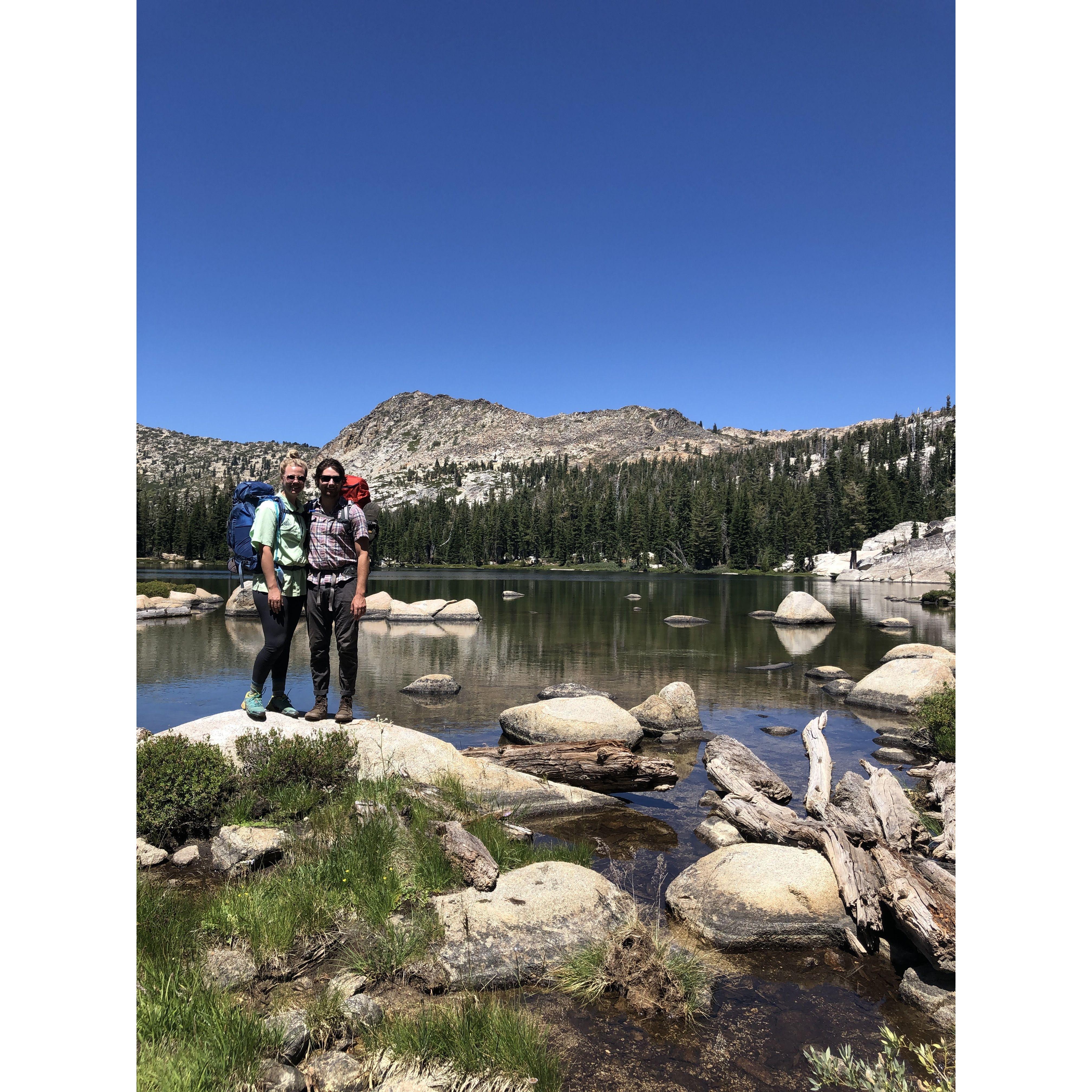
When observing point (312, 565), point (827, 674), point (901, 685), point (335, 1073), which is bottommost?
point (827, 674)

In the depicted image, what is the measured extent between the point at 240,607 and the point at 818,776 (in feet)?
132

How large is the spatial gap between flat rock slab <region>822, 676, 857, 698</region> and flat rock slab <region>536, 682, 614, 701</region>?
21.5 feet

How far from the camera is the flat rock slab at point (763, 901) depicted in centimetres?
634

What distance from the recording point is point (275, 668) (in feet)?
28.6

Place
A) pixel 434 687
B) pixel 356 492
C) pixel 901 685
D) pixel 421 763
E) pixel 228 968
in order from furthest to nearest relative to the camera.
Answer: pixel 434 687 → pixel 901 685 → pixel 421 763 → pixel 356 492 → pixel 228 968

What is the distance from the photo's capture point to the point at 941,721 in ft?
44.4

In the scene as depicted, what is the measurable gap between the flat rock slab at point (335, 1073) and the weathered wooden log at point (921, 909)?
4.43m

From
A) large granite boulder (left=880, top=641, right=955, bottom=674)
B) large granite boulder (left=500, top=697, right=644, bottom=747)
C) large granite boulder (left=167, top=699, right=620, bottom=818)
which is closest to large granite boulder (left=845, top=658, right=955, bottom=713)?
large granite boulder (left=880, top=641, right=955, bottom=674)

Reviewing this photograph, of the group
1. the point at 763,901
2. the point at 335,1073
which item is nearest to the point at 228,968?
the point at 335,1073

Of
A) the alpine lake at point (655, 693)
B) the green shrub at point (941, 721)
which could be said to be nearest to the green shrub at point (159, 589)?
the alpine lake at point (655, 693)

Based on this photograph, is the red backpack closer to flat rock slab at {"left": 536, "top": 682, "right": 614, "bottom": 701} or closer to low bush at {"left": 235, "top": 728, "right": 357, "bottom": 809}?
low bush at {"left": 235, "top": 728, "right": 357, "bottom": 809}

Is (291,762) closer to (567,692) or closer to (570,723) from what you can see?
(570,723)

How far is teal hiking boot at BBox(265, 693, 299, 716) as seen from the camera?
9.21 m

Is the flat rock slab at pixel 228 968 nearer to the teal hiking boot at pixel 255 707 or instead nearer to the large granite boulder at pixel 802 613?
the teal hiking boot at pixel 255 707
